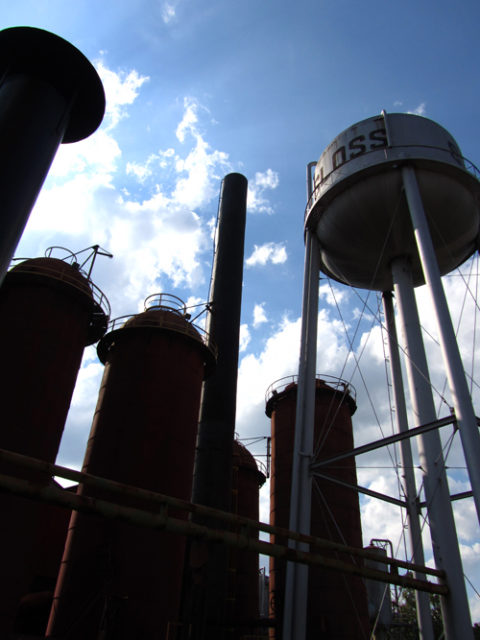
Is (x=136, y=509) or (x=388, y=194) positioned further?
(x=388, y=194)

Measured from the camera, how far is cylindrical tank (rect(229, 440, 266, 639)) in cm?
1758

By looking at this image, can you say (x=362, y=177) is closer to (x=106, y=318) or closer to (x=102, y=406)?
(x=106, y=318)

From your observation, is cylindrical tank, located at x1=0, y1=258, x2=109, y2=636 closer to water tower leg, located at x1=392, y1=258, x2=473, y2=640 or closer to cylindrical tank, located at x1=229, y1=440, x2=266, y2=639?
cylindrical tank, located at x1=229, y1=440, x2=266, y2=639

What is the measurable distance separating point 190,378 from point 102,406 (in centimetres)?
271

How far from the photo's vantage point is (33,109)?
211 inches

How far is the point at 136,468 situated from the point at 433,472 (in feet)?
23.9

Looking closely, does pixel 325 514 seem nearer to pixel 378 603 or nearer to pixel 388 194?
pixel 378 603

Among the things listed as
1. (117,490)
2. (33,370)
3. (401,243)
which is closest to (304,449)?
(401,243)

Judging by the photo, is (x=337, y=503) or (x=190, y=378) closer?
(x=190, y=378)

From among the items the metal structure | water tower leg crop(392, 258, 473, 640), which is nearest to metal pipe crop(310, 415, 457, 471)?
water tower leg crop(392, 258, 473, 640)

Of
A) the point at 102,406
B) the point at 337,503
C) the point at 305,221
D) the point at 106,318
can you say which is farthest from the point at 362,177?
the point at 337,503

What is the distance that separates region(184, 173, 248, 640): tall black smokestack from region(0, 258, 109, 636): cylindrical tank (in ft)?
15.7

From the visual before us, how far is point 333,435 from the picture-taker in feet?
62.1

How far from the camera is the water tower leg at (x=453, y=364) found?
28.7 ft
